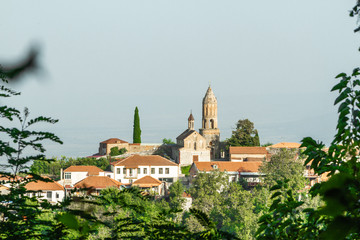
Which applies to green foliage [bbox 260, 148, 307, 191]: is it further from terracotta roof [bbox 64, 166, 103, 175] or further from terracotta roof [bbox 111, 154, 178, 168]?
terracotta roof [bbox 64, 166, 103, 175]

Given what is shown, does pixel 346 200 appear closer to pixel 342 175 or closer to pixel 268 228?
pixel 342 175

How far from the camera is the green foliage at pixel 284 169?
47.5 meters

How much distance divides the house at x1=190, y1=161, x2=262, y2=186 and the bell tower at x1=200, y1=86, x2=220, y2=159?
11958mm

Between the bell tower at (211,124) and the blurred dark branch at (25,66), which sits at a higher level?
the bell tower at (211,124)

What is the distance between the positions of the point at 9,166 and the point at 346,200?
8.78 ft

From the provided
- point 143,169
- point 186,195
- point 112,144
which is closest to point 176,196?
point 186,195

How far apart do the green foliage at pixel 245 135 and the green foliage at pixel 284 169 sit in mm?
15749

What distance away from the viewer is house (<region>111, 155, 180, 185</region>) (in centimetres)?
5378

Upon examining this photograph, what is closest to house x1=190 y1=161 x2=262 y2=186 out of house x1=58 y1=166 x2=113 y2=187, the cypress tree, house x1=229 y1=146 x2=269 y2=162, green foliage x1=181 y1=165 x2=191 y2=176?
green foliage x1=181 y1=165 x2=191 y2=176

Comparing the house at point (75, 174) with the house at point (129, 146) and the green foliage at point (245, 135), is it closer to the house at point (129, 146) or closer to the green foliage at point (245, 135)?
the house at point (129, 146)

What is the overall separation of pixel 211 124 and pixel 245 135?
6601mm

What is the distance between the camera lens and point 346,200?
0.70m

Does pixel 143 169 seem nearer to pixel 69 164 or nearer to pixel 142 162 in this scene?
pixel 142 162

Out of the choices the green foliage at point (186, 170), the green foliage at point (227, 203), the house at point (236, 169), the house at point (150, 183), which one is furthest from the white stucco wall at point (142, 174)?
the green foliage at point (227, 203)
